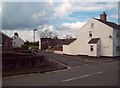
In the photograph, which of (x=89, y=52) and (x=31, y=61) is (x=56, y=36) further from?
(x=31, y=61)

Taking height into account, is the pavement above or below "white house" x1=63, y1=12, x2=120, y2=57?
below

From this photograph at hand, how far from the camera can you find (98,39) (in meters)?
53.2

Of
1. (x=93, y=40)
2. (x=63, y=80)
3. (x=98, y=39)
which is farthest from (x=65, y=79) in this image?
(x=93, y=40)

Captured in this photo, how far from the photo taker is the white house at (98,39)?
52.0m

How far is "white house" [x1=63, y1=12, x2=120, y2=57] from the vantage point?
52.0 meters

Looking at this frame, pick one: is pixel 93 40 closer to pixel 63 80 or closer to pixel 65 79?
pixel 65 79

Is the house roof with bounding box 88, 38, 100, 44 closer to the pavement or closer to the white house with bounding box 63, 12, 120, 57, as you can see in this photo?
A: the white house with bounding box 63, 12, 120, 57

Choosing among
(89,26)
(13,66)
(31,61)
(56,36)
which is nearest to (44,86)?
(13,66)

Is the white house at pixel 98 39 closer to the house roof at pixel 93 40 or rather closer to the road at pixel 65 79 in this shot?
the house roof at pixel 93 40

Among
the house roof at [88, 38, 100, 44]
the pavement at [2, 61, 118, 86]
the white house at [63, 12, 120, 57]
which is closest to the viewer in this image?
the pavement at [2, 61, 118, 86]

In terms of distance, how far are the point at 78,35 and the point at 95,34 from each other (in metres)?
5.28

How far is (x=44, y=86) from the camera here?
12672 mm

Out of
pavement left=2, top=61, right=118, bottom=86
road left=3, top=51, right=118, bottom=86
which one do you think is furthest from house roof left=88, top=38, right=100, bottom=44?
pavement left=2, top=61, right=118, bottom=86

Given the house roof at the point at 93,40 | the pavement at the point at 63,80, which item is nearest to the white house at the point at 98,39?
the house roof at the point at 93,40
